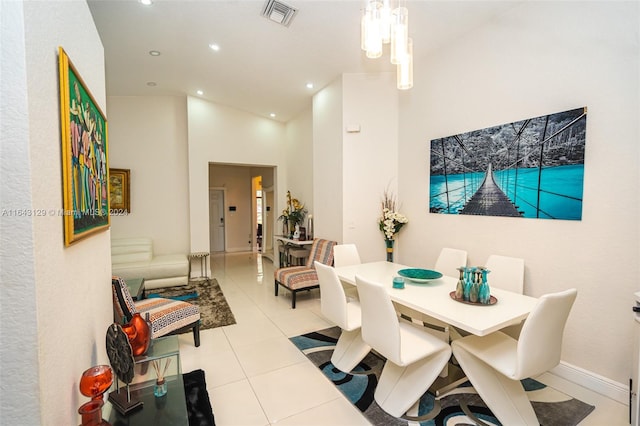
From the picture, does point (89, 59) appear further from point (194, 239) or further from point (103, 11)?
point (194, 239)

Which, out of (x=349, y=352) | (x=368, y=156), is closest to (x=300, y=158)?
(x=368, y=156)

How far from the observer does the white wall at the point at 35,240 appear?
34.4 inches

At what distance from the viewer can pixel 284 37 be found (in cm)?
338

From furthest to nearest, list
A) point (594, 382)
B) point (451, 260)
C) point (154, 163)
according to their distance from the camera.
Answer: point (154, 163) → point (451, 260) → point (594, 382)

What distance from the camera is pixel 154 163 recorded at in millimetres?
5770

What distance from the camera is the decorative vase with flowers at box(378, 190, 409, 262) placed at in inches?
151

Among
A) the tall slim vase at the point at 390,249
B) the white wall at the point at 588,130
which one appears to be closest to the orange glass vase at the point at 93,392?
the white wall at the point at 588,130

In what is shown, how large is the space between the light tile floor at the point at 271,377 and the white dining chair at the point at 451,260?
44.1 inches

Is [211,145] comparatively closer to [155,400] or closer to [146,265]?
[146,265]

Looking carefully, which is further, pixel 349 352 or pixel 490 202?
pixel 490 202

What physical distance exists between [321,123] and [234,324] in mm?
3359

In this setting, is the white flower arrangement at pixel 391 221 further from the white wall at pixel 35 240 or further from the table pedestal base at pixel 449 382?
the white wall at pixel 35 240

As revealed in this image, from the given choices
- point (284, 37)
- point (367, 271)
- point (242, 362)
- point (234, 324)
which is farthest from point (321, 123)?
point (242, 362)

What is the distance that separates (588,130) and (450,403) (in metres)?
2.36
